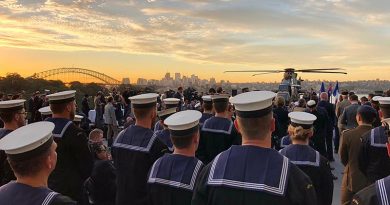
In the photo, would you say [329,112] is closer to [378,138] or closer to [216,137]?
[216,137]

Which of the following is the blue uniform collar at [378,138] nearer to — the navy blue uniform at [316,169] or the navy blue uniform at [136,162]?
the navy blue uniform at [316,169]

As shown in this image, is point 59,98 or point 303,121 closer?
point 59,98

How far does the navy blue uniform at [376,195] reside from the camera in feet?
7.30

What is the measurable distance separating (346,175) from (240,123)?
3801mm

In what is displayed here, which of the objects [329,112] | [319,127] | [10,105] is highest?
[10,105]

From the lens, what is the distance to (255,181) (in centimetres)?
244

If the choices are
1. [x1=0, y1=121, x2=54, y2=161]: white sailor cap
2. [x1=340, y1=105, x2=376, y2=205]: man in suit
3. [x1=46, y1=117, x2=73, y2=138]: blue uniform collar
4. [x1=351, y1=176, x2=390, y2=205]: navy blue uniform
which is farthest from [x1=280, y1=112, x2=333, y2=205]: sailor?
[x1=0, y1=121, x2=54, y2=161]: white sailor cap

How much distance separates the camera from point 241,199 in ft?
8.05

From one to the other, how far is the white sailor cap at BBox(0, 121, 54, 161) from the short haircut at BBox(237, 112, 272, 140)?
1.26 metres

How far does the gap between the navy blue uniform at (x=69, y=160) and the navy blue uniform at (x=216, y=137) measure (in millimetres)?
2149

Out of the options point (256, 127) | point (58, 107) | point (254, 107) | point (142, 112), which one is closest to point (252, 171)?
point (256, 127)

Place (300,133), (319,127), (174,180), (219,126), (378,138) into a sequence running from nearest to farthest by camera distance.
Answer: (174,180)
(300,133)
(378,138)
(219,126)
(319,127)

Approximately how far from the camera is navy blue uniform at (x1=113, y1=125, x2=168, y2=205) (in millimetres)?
4395

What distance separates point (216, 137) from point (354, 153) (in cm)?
189
